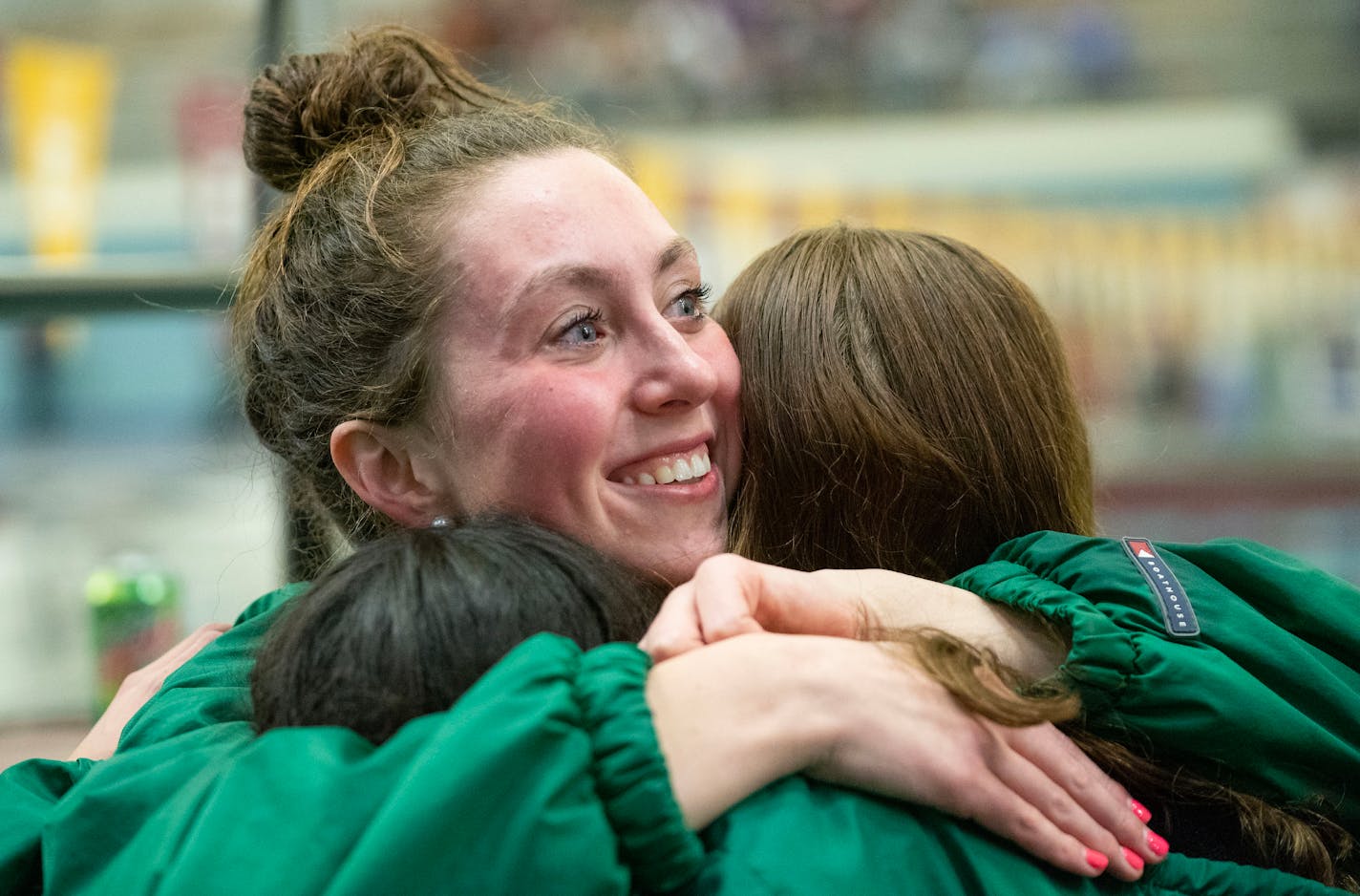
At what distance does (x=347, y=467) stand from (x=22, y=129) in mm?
1848

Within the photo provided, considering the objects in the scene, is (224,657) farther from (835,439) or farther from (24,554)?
(24,554)

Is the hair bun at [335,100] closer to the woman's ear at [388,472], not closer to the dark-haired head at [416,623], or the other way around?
the woman's ear at [388,472]

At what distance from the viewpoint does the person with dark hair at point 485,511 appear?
0.89 meters

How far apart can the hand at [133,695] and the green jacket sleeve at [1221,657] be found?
3.12 ft

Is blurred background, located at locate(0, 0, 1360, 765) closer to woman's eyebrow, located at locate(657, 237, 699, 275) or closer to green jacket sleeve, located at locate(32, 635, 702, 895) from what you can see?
woman's eyebrow, located at locate(657, 237, 699, 275)

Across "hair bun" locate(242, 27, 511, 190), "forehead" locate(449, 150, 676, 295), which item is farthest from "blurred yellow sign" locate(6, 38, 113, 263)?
"forehead" locate(449, 150, 676, 295)

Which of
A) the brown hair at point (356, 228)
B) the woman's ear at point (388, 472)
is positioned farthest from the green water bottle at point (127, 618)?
Answer: the woman's ear at point (388, 472)

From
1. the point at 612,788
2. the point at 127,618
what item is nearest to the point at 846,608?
the point at 612,788

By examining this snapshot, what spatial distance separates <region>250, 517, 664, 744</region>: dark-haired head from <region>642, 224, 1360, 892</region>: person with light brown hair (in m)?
0.09

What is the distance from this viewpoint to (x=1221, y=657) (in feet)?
3.60

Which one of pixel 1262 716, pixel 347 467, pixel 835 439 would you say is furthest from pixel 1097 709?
pixel 347 467

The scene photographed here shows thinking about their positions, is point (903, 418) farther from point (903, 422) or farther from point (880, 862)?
point (880, 862)

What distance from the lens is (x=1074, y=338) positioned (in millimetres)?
5105

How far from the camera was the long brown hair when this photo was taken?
1.41 metres
